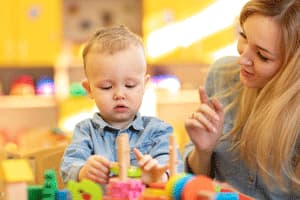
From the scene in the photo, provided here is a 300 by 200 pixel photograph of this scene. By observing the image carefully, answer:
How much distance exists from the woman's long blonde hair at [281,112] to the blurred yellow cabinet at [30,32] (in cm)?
250

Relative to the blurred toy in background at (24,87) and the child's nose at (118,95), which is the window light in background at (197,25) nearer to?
the blurred toy in background at (24,87)

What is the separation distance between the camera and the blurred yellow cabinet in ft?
11.9

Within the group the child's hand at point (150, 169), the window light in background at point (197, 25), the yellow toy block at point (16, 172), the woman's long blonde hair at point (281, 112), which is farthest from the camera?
the window light in background at point (197, 25)

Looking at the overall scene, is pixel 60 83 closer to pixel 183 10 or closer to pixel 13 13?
pixel 13 13

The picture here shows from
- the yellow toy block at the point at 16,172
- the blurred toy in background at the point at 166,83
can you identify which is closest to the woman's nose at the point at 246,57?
the yellow toy block at the point at 16,172

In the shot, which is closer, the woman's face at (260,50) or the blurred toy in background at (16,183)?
the blurred toy in background at (16,183)

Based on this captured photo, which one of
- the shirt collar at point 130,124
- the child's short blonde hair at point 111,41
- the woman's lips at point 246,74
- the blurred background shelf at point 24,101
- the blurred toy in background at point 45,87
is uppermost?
the blurred toy in background at point 45,87

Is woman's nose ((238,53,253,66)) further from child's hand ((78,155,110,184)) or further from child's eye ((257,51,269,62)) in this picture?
child's hand ((78,155,110,184))

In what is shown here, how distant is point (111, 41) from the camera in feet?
3.87

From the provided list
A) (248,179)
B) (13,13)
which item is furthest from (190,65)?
(248,179)

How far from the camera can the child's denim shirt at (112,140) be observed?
3.89 feet

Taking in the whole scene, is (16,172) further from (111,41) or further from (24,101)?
(24,101)

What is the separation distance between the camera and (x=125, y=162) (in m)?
0.93

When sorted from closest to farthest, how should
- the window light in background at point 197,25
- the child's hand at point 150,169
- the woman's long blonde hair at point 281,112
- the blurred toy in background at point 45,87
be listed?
1. the child's hand at point 150,169
2. the woman's long blonde hair at point 281,112
3. the blurred toy in background at point 45,87
4. the window light in background at point 197,25
